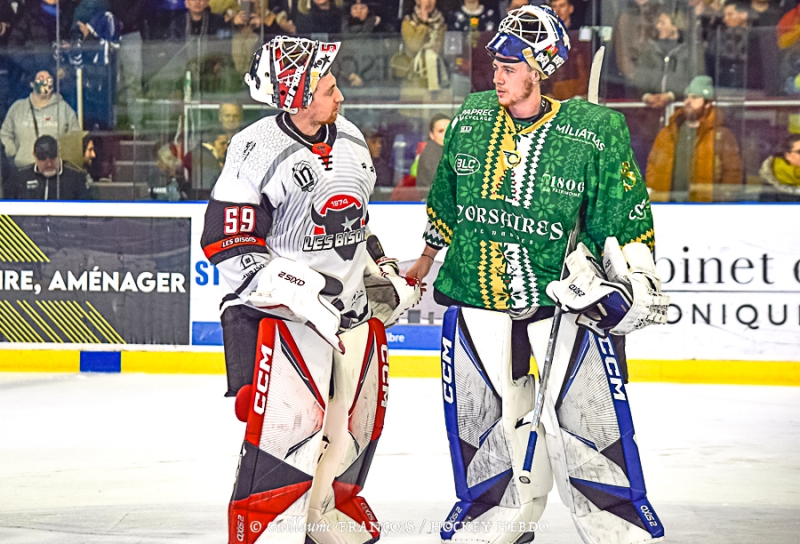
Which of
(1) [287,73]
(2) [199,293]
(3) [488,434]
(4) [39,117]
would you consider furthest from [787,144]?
(1) [287,73]

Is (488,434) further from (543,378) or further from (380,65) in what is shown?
(380,65)

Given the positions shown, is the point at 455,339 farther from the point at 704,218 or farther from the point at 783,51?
the point at 783,51

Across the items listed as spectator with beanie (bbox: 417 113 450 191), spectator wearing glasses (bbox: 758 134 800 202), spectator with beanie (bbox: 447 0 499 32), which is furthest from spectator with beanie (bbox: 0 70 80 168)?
spectator wearing glasses (bbox: 758 134 800 202)

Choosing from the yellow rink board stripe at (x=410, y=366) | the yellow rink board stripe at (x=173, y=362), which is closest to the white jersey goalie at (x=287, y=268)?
the yellow rink board stripe at (x=410, y=366)

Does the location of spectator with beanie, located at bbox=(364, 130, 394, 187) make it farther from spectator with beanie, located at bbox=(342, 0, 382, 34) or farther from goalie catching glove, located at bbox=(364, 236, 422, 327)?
goalie catching glove, located at bbox=(364, 236, 422, 327)

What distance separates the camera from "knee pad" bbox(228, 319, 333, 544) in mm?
2637

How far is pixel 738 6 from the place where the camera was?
21.2 ft

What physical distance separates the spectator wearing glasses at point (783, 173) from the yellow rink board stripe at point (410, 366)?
976 millimetres

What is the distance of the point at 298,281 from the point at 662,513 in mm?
1588

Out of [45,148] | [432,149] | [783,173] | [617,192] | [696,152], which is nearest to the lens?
[617,192]

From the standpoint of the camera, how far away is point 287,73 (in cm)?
263

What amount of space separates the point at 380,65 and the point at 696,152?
75.1 inches

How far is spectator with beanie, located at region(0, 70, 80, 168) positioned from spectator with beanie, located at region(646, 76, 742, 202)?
3460 millimetres

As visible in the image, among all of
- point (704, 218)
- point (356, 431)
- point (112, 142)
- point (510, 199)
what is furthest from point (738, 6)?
point (356, 431)
